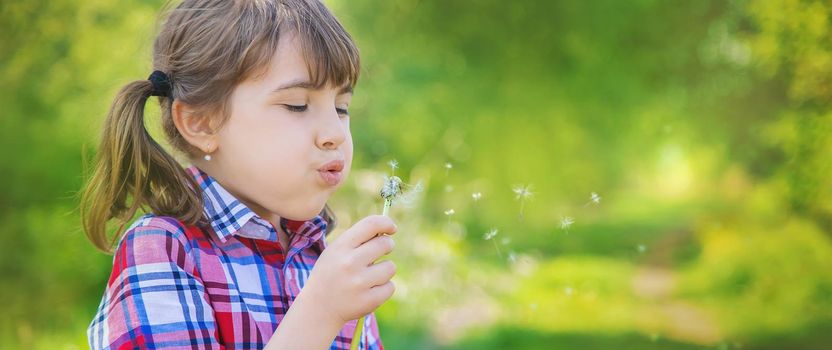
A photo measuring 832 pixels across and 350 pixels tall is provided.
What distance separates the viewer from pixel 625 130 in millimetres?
4145

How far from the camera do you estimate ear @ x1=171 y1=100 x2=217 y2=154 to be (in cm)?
123

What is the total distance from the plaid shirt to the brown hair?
0.04 metres

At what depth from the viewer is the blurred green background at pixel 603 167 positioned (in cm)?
394

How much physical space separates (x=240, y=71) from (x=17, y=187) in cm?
273

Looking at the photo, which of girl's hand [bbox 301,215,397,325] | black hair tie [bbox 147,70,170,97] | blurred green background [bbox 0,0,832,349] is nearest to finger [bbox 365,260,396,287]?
girl's hand [bbox 301,215,397,325]

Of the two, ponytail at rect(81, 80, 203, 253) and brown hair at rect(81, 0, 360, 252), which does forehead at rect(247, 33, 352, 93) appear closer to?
brown hair at rect(81, 0, 360, 252)

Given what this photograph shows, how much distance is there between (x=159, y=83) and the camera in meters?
1.28

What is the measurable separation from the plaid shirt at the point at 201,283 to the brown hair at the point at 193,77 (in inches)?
1.8

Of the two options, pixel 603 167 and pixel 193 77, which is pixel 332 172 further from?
pixel 603 167

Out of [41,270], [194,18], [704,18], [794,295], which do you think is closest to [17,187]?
[41,270]

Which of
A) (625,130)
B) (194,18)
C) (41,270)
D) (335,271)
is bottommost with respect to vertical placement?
(335,271)

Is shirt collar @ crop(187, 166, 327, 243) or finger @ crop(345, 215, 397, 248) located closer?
finger @ crop(345, 215, 397, 248)

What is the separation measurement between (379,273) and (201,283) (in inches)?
9.4

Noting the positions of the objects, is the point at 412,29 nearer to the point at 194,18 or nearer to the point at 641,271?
the point at 641,271
